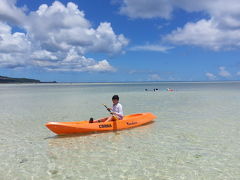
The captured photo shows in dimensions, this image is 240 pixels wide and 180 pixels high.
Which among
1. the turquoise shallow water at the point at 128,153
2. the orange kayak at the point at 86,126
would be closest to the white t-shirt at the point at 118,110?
the orange kayak at the point at 86,126

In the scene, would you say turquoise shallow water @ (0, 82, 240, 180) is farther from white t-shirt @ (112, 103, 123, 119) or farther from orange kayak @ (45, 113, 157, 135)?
white t-shirt @ (112, 103, 123, 119)

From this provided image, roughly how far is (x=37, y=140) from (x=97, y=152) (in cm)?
302

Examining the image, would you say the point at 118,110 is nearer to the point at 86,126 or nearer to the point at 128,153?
the point at 86,126

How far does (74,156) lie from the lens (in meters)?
7.15

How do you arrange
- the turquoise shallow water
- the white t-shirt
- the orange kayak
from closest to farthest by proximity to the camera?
1. the turquoise shallow water
2. the orange kayak
3. the white t-shirt

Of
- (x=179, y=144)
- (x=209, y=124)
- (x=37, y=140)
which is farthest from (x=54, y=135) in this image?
(x=209, y=124)

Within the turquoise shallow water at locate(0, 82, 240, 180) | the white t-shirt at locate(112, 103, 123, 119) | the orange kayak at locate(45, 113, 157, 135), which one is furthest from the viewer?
the white t-shirt at locate(112, 103, 123, 119)

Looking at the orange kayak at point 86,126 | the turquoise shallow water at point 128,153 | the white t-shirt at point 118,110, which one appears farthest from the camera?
the white t-shirt at point 118,110

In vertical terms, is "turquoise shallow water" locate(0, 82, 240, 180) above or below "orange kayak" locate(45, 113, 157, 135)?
below

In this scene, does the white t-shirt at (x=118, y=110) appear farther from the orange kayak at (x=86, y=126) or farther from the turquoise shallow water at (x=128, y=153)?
the turquoise shallow water at (x=128, y=153)

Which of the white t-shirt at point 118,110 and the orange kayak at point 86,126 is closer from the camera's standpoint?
the orange kayak at point 86,126

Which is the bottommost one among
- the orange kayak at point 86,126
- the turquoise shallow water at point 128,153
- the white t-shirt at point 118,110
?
the turquoise shallow water at point 128,153

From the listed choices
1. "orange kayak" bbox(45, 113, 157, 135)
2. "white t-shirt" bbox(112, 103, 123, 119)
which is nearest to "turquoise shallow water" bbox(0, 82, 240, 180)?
"orange kayak" bbox(45, 113, 157, 135)

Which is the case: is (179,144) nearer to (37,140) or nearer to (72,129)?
(72,129)
